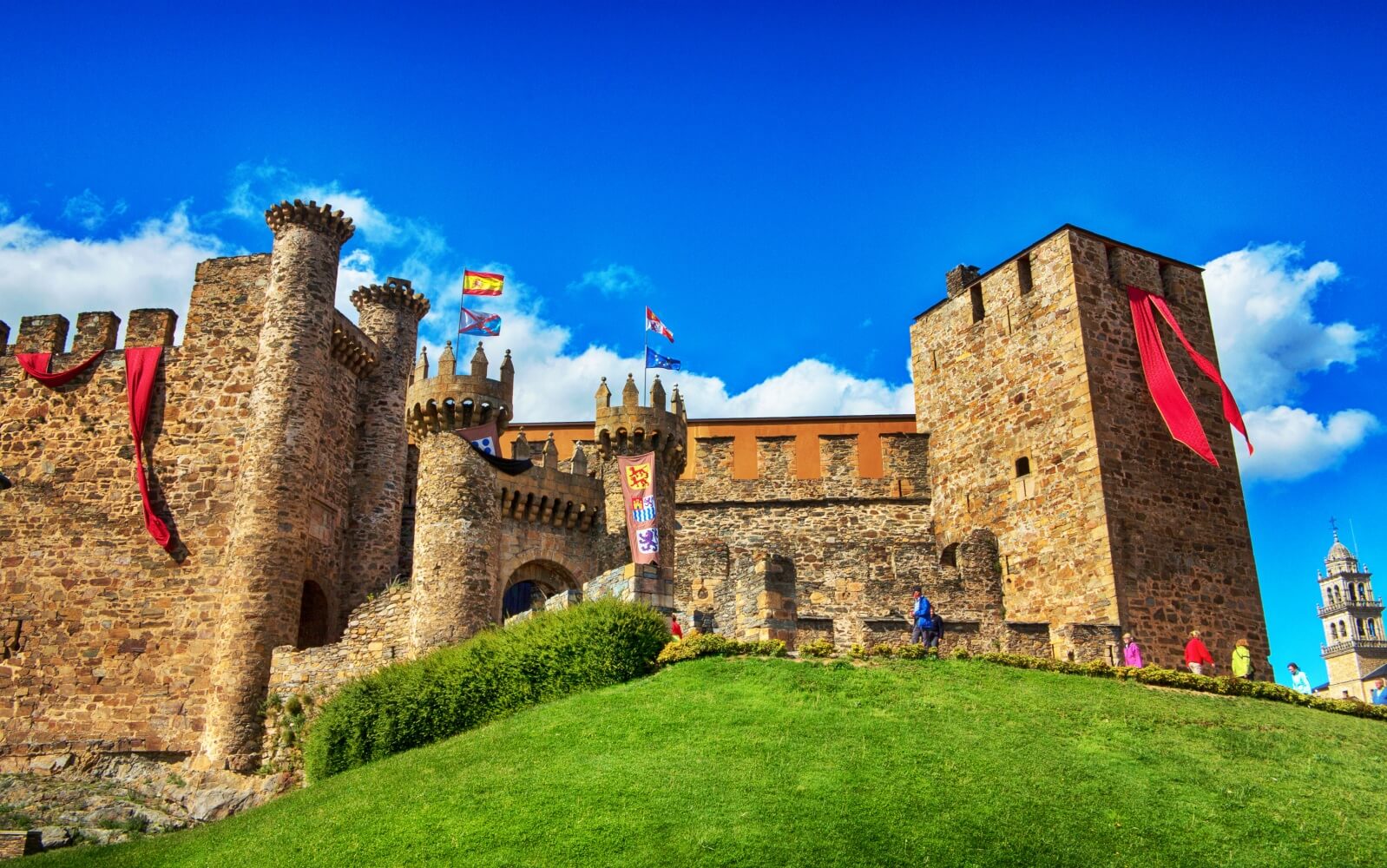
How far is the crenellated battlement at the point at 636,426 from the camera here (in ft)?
102

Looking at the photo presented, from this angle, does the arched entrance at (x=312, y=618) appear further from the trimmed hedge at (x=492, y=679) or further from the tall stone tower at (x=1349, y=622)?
the tall stone tower at (x=1349, y=622)

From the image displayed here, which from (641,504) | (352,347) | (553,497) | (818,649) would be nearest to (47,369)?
(352,347)

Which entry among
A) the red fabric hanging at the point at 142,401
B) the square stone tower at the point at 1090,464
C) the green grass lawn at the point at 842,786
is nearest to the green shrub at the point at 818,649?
the green grass lawn at the point at 842,786

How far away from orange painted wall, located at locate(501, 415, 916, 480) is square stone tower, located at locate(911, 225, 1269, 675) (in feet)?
18.3

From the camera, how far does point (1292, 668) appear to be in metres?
25.4

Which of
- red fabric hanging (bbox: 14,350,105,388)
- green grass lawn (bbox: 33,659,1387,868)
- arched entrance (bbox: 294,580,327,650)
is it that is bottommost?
green grass lawn (bbox: 33,659,1387,868)

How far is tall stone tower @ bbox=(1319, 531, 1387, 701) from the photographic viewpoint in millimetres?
101188

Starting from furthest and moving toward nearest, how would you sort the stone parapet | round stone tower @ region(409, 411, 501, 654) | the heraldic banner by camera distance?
the stone parapet
the heraldic banner
round stone tower @ region(409, 411, 501, 654)

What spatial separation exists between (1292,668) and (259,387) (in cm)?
2348

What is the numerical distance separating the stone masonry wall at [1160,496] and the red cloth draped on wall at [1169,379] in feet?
0.62

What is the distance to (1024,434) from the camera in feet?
99.5

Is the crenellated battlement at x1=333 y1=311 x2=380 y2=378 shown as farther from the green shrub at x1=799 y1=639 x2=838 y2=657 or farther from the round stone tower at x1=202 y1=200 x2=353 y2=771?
the green shrub at x1=799 y1=639 x2=838 y2=657

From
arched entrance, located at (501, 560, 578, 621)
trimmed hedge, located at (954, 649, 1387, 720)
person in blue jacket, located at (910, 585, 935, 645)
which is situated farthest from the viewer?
arched entrance, located at (501, 560, 578, 621)

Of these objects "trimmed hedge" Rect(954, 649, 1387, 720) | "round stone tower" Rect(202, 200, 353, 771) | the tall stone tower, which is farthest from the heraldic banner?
the tall stone tower
